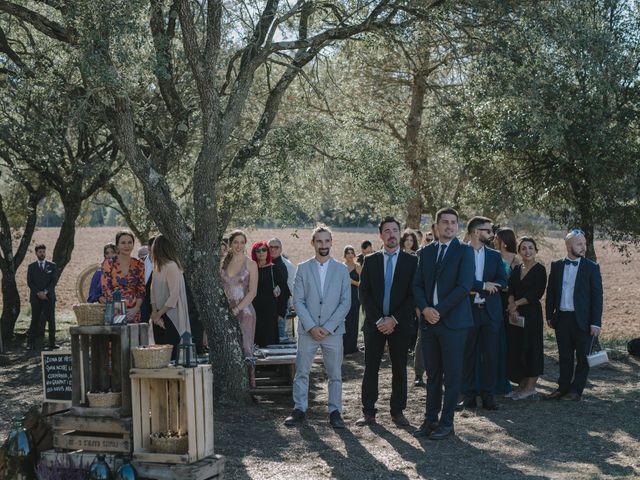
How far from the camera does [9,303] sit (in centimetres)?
1845

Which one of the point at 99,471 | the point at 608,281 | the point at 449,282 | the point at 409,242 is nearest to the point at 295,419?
the point at 449,282

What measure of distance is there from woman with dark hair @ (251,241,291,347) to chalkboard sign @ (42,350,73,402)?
522 cm

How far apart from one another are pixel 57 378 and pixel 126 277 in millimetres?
2800

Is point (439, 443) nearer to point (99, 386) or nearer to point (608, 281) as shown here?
point (99, 386)

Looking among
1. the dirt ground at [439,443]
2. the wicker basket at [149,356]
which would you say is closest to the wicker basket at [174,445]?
the wicker basket at [149,356]

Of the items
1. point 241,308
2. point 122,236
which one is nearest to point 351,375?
point 241,308

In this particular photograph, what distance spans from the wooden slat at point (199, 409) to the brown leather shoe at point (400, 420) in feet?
9.68

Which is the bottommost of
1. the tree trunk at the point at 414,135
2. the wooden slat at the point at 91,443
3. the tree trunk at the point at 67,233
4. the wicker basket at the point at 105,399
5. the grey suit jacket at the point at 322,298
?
the wooden slat at the point at 91,443

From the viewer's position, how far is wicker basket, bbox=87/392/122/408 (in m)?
6.59

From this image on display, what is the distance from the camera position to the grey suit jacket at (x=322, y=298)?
28.3ft

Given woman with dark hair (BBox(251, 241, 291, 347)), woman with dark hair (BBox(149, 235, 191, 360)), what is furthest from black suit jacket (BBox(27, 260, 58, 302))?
woman with dark hair (BBox(149, 235, 191, 360))

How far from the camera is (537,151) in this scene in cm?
1308

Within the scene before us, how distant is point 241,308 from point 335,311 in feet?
7.91

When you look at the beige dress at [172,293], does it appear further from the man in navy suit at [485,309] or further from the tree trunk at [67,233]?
the tree trunk at [67,233]
